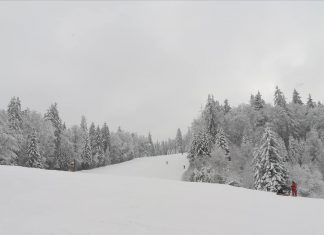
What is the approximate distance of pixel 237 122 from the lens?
84750 mm

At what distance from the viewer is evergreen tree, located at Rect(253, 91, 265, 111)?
87.1 metres

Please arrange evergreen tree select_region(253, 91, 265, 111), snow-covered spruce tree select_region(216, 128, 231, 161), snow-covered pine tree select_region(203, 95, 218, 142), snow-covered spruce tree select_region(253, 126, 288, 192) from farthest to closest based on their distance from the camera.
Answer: evergreen tree select_region(253, 91, 265, 111)
snow-covered pine tree select_region(203, 95, 218, 142)
snow-covered spruce tree select_region(216, 128, 231, 161)
snow-covered spruce tree select_region(253, 126, 288, 192)

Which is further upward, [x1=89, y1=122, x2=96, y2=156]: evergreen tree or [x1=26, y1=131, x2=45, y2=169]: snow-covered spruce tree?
[x1=89, y1=122, x2=96, y2=156]: evergreen tree

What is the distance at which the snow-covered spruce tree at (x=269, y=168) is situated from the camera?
42.2 metres

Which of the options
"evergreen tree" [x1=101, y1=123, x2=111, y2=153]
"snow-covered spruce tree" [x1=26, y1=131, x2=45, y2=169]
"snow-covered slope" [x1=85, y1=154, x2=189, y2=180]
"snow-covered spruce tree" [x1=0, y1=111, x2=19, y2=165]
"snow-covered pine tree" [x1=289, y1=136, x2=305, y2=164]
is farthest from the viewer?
"evergreen tree" [x1=101, y1=123, x2=111, y2=153]

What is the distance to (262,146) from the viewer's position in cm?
4569

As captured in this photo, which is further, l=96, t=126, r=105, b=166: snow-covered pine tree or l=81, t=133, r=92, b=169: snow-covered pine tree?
l=96, t=126, r=105, b=166: snow-covered pine tree

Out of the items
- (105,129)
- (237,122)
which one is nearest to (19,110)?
(105,129)

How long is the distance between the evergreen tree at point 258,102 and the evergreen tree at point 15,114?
199ft

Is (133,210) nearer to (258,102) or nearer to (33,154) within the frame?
(33,154)

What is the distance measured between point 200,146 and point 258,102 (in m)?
32.5

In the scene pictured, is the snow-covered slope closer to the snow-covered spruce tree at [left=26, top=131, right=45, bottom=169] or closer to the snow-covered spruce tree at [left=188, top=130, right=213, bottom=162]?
the snow-covered spruce tree at [left=188, top=130, right=213, bottom=162]

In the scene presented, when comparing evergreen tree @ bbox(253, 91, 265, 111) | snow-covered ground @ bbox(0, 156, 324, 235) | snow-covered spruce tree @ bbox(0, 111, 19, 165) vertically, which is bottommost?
snow-covered ground @ bbox(0, 156, 324, 235)

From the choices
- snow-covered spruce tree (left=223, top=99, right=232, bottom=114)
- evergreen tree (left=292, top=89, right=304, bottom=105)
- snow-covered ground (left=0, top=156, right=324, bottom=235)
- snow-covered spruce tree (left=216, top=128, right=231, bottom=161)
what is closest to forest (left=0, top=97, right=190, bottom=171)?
snow-covered ground (left=0, top=156, right=324, bottom=235)
